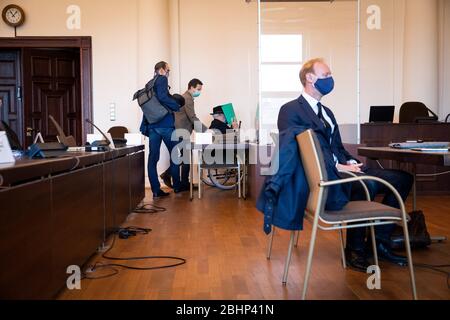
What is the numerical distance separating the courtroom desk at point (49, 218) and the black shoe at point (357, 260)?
5.10 ft

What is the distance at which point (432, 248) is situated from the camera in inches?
145

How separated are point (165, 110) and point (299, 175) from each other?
164 inches

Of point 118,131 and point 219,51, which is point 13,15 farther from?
point 219,51

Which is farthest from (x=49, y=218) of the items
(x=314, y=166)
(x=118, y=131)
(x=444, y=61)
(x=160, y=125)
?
(x=444, y=61)

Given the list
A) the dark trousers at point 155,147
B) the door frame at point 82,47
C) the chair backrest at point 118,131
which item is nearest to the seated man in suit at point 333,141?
the dark trousers at point 155,147

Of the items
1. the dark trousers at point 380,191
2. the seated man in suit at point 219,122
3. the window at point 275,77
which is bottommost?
the dark trousers at point 380,191

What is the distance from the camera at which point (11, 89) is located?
8102mm

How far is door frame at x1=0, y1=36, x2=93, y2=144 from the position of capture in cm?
796

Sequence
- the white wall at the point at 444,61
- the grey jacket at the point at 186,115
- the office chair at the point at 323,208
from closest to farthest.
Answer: the office chair at the point at 323,208, the grey jacket at the point at 186,115, the white wall at the point at 444,61

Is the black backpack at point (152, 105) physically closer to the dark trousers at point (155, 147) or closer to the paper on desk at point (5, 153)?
the dark trousers at point (155, 147)

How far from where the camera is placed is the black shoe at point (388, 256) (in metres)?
3.23

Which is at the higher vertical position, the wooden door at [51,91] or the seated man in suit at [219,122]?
the wooden door at [51,91]

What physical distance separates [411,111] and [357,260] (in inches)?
192
